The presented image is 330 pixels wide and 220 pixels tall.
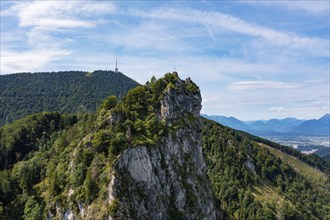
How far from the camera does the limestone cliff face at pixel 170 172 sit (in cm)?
7400

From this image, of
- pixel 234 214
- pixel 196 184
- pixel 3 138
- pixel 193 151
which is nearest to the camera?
pixel 196 184

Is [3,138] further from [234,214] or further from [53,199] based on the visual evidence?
[234,214]

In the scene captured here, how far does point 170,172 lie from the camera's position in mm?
91562

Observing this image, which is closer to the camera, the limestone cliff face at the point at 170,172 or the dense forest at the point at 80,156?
the limestone cliff face at the point at 170,172

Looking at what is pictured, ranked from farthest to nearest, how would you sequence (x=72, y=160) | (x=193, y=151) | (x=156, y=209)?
1. (x=193, y=151)
2. (x=72, y=160)
3. (x=156, y=209)

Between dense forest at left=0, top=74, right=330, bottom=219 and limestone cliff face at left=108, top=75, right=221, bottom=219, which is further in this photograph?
dense forest at left=0, top=74, right=330, bottom=219

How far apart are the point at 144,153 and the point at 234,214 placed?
130592 mm

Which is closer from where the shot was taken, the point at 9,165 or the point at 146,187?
the point at 146,187

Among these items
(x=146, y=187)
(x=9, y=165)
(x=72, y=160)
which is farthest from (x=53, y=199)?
(x=9, y=165)

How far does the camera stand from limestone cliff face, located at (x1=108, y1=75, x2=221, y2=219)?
74000mm

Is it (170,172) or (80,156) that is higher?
(80,156)

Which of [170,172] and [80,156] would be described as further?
[170,172]

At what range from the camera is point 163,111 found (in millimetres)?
105938

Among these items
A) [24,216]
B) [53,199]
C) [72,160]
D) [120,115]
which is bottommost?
[24,216]
